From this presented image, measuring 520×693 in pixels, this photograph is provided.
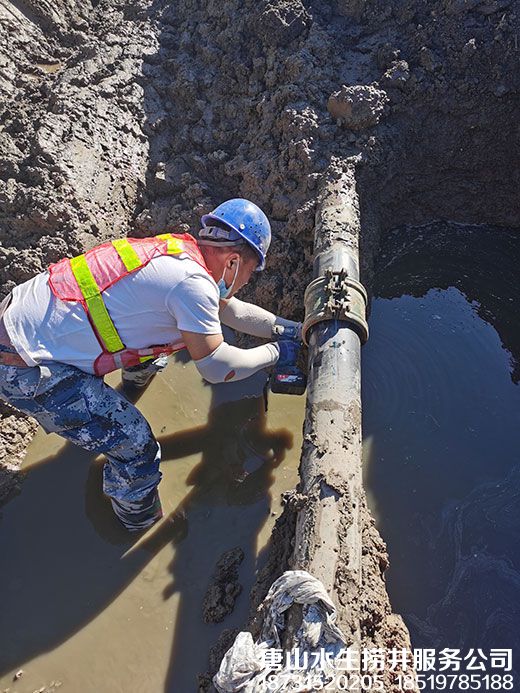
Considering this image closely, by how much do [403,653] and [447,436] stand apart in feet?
5.18

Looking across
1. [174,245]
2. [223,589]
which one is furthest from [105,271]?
[223,589]

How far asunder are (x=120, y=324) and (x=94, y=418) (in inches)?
19.3

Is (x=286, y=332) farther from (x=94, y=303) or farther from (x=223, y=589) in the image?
(x=223, y=589)

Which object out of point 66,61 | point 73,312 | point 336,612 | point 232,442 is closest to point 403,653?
point 336,612

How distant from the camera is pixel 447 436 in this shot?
3.31 meters

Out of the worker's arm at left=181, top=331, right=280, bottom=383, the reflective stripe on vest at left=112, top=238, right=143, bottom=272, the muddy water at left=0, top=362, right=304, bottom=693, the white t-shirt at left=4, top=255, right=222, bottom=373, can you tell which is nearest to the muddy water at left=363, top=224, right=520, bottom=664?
the muddy water at left=0, top=362, right=304, bottom=693

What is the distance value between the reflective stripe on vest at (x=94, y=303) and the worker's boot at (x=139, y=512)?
0.89 meters

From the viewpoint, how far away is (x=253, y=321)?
9.78ft

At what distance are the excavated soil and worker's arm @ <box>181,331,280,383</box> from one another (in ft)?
4.06

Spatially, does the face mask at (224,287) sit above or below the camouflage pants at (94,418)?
above

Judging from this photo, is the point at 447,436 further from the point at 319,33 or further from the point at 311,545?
the point at 319,33

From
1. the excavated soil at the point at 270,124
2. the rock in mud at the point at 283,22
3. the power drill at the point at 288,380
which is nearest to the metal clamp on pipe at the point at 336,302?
the power drill at the point at 288,380

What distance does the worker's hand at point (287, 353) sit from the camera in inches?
112

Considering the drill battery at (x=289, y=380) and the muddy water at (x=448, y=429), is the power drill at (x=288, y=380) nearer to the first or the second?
the drill battery at (x=289, y=380)
